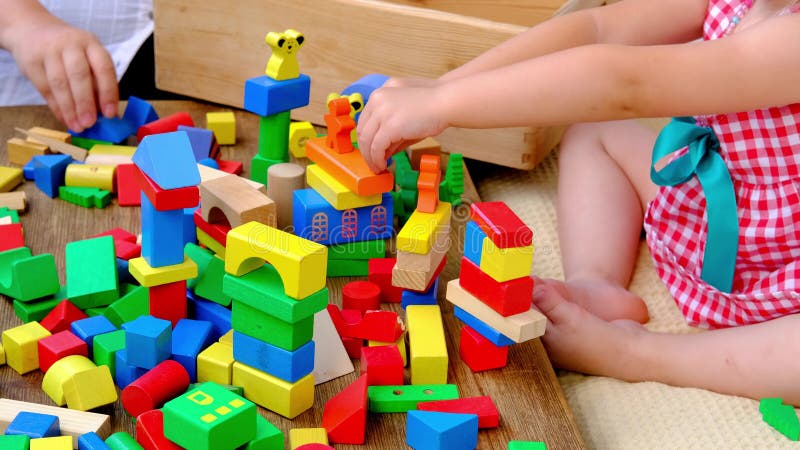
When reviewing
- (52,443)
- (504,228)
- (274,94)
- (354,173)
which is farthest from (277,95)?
(52,443)

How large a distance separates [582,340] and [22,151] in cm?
73

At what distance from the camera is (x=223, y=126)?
1182 millimetres

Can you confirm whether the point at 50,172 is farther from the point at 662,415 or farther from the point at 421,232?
the point at 662,415

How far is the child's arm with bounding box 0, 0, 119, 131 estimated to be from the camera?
1.14 metres

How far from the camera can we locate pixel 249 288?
656 mm

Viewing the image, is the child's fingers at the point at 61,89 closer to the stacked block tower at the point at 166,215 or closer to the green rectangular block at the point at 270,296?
the stacked block tower at the point at 166,215

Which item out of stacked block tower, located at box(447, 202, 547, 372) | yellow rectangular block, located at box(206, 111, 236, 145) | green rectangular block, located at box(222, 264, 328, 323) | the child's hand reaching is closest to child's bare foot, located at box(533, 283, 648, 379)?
stacked block tower, located at box(447, 202, 547, 372)

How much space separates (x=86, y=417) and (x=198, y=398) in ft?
0.36

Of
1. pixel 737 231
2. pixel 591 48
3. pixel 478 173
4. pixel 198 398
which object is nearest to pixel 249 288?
pixel 198 398

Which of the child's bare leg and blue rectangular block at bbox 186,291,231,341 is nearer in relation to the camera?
blue rectangular block at bbox 186,291,231,341

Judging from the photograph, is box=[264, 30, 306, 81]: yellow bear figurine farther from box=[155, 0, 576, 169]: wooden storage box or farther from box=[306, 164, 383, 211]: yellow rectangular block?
box=[155, 0, 576, 169]: wooden storage box

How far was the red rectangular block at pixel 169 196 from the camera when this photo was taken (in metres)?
0.70

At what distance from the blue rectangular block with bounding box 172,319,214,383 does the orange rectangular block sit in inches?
8.2

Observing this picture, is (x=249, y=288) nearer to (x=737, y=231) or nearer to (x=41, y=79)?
(x=737, y=231)
